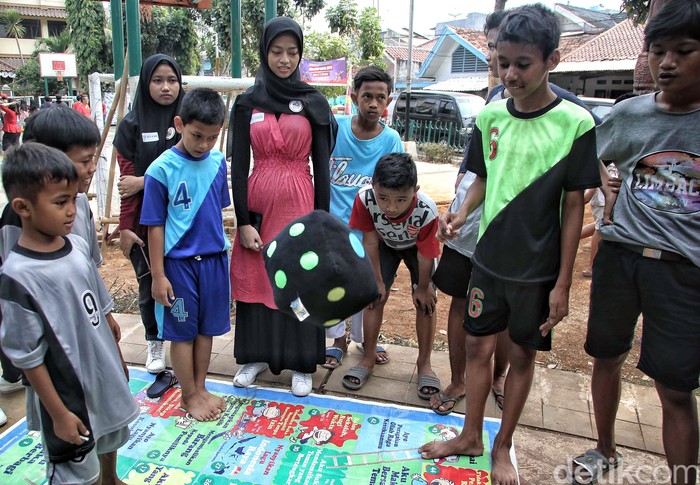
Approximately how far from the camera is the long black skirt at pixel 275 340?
292 cm

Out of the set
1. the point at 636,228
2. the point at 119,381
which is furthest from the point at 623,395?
the point at 119,381

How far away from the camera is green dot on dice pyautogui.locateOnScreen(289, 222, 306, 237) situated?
173 centimetres

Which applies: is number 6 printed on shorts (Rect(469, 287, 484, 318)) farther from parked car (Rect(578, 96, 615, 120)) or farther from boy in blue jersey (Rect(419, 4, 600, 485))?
parked car (Rect(578, 96, 615, 120))

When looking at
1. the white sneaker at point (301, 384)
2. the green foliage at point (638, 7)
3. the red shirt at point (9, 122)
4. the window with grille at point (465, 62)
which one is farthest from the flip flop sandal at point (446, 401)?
the window with grille at point (465, 62)

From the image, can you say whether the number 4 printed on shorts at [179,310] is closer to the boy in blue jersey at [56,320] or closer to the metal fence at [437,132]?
the boy in blue jersey at [56,320]

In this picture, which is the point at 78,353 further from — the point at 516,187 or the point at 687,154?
the point at 687,154

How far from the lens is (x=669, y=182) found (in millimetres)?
1881

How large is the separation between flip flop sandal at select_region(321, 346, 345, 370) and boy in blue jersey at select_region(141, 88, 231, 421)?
2.29 ft

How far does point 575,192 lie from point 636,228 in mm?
261

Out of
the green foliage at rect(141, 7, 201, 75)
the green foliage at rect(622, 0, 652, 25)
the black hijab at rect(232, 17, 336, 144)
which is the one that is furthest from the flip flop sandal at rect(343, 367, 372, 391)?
the green foliage at rect(141, 7, 201, 75)

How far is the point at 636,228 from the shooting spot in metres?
1.96

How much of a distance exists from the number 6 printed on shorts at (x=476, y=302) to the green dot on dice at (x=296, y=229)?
86 centimetres

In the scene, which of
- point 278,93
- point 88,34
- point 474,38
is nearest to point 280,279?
point 278,93

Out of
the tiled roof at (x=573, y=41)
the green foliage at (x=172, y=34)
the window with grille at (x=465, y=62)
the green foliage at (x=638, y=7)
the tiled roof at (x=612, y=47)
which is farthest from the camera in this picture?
the window with grille at (x=465, y=62)
